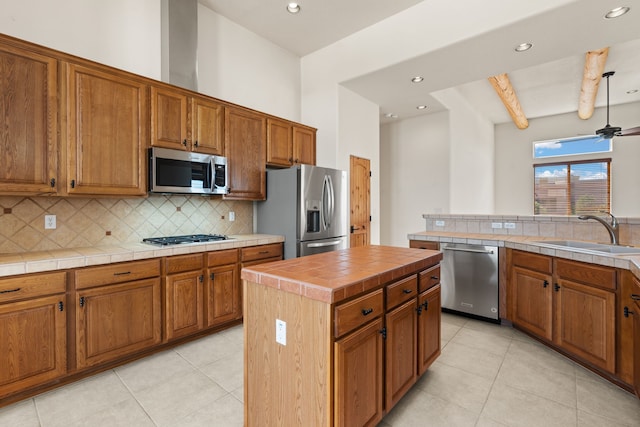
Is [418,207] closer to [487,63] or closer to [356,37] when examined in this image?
[487,63]

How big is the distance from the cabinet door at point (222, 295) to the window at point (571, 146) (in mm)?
8206

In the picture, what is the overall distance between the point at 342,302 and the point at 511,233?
3.05 metres

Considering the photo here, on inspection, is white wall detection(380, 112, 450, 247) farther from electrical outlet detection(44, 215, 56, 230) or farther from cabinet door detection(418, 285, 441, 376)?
electrical outlet detection(44, 215, 56, 230)

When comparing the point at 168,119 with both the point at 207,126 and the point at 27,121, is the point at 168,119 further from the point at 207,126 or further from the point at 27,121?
the point at 27,121

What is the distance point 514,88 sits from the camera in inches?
235

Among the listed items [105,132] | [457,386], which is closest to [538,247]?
[457,386]

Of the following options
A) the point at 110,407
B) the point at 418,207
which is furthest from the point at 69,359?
the point at 418,207

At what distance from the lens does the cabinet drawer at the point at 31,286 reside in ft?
6.19

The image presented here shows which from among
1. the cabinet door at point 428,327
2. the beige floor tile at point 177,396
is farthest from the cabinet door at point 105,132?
the cabinet door at point 428,327

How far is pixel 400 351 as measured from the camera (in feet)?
5.90

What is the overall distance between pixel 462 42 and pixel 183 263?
11.3 ft

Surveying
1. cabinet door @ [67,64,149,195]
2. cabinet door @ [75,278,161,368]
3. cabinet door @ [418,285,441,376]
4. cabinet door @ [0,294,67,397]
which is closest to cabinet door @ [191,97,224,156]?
cabinet door @ [67,64,149,195]

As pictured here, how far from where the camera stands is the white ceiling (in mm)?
2807

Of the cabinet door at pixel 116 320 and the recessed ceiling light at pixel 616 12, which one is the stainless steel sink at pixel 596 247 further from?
the cabinet door at pixel 116 320
